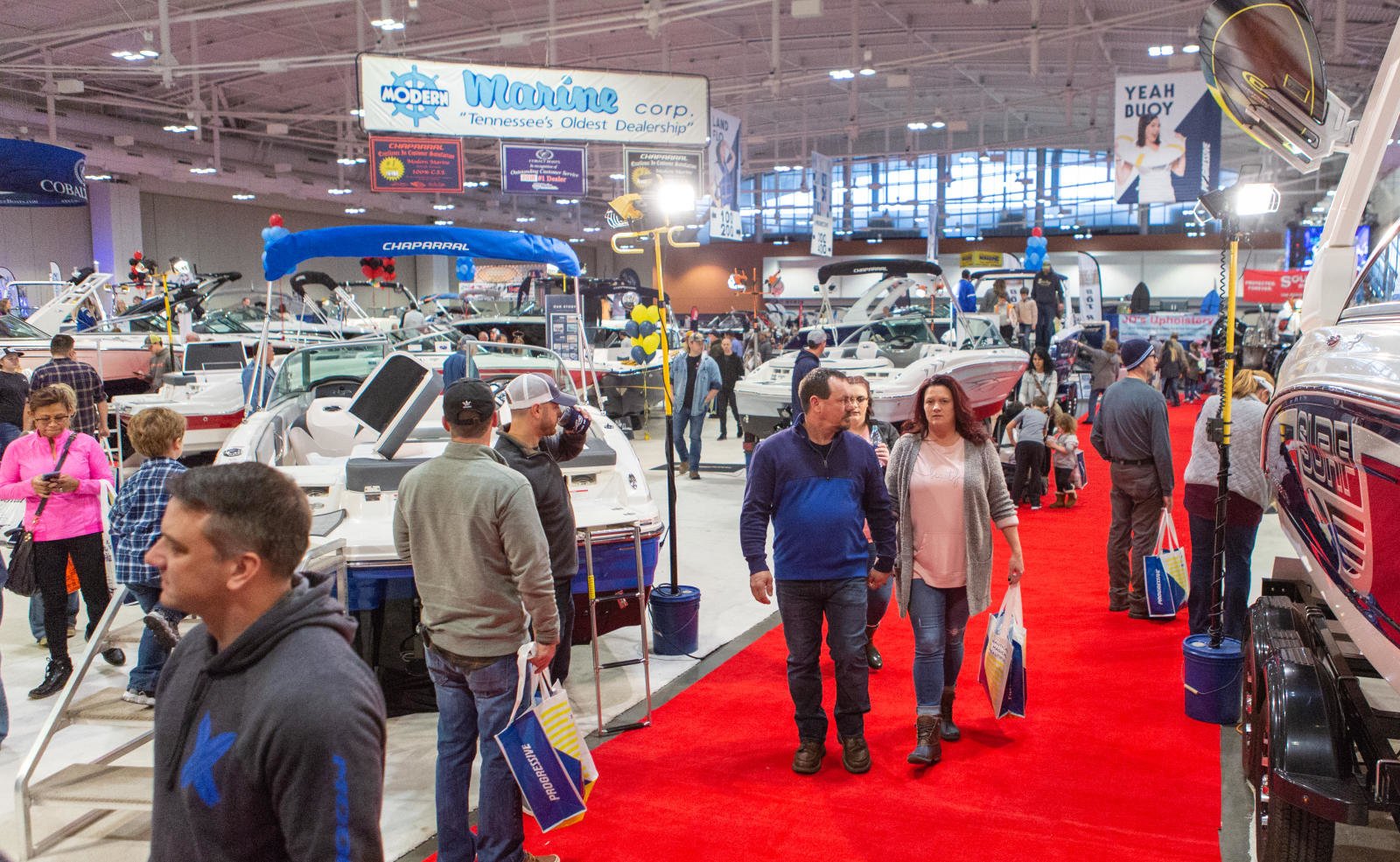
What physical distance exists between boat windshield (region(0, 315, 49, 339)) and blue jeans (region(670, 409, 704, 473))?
24.1 ft

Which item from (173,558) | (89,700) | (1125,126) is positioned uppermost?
(1125,126)

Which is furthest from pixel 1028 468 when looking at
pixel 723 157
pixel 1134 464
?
pixel 723 157

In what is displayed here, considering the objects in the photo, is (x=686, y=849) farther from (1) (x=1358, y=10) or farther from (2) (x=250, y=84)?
(2) (x=250, y=84)

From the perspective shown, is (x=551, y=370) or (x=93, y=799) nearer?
(x=93, y=799)

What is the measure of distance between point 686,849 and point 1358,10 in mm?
20403

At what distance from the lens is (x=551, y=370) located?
9578 mm

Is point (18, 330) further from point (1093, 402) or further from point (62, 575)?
point (1093, 402)

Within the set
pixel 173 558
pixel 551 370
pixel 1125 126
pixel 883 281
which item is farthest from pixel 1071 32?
pixel 173 558

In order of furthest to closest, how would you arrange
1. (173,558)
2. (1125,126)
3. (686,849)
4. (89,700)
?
1. (1125,126)
2. (89,700)
3. (686,849)
4. (173,558)

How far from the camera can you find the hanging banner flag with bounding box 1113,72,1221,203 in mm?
12789

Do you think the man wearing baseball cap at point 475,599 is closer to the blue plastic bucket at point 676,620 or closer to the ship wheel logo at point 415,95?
the blue plastic bucket at point 676,620

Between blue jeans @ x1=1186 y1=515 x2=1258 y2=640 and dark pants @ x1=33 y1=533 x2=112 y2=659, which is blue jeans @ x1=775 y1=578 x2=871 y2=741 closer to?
blue jeans @ x1=1186 y1=515 x2=1258 y2=640

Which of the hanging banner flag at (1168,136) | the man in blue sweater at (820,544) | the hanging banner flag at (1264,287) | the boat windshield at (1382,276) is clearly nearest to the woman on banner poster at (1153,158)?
the hanging banner flag at (1168,136)

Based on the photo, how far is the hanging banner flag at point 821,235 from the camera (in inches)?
814
